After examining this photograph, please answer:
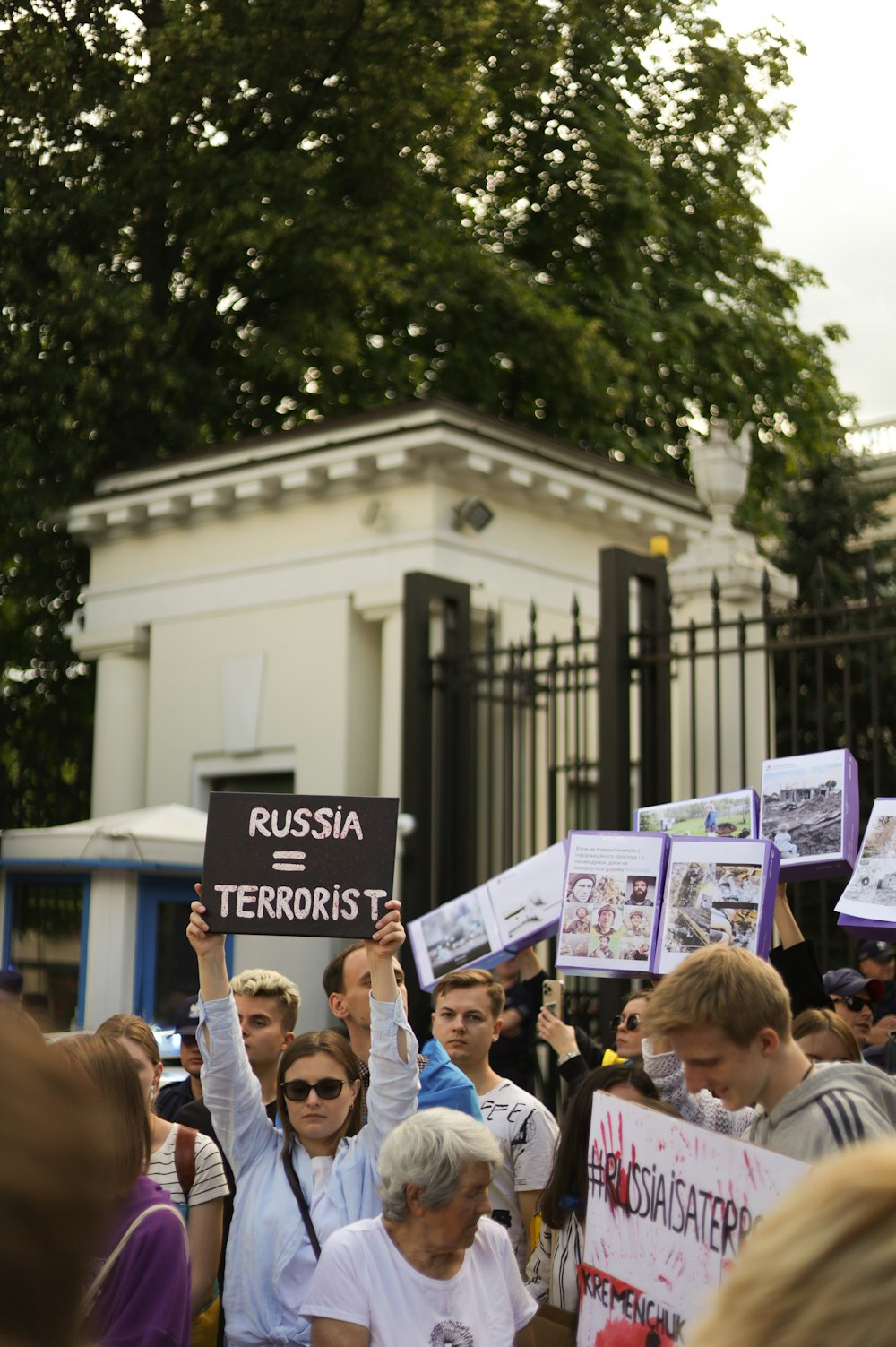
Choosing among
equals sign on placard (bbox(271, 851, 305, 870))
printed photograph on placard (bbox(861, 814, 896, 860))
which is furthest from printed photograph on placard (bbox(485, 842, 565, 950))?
equals sign on placard (bbox(271, 851, 305, 870))

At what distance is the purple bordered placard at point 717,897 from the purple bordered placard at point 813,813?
0.49m

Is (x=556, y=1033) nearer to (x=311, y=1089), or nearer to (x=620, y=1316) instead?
(x=311, y=1089)

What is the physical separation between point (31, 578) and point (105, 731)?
7.79ft

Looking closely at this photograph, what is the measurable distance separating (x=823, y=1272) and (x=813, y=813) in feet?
17.2

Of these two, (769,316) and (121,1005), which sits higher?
(769,316)

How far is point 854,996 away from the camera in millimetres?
7406

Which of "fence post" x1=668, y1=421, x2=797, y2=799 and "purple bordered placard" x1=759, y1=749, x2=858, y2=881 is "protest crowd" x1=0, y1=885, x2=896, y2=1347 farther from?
"fence post" x1=668, y1=421, x2=797, y2=799

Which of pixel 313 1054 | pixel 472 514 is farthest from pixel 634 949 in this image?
pixel 472 514

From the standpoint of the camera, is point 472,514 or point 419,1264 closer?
point 419,1264

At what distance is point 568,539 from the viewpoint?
549 inches

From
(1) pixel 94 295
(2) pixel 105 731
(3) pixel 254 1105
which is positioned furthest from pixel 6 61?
(3) pixel 254 1105

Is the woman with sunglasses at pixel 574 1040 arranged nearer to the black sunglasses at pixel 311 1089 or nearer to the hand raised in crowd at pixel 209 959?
the black sunglasses at pixel 311 1089

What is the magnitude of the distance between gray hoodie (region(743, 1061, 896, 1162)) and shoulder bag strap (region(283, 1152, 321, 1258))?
1.39m

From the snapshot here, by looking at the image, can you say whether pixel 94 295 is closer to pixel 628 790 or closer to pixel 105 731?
pixel 105 731
